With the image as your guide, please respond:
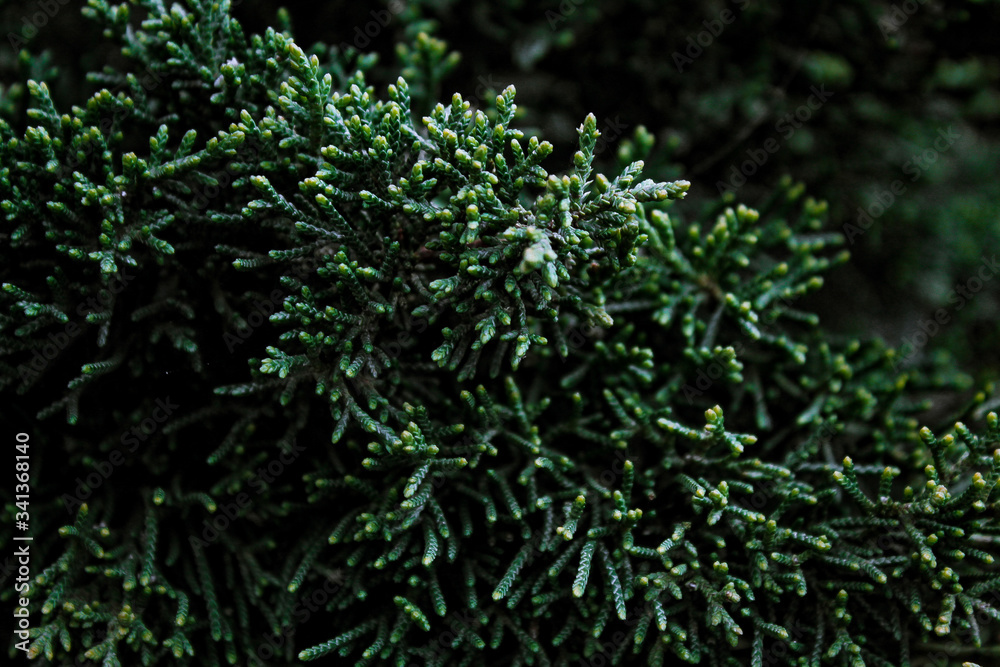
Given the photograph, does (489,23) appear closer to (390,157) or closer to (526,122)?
(526,122)

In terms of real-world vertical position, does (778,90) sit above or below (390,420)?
above

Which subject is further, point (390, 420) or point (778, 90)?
point (778, 90)

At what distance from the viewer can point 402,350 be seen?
240cm

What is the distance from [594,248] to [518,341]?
40 cm

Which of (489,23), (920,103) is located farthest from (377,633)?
(920,103)

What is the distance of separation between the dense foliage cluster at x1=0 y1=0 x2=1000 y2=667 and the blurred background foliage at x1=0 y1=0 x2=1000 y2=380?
0.67 m

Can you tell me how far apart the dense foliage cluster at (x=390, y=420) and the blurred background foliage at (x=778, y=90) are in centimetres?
67

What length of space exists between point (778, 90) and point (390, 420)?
2.37 meters

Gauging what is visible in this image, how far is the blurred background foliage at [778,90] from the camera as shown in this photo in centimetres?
309

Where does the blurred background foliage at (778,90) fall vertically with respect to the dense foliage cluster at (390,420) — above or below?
above

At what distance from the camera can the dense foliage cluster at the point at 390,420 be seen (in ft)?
7.07

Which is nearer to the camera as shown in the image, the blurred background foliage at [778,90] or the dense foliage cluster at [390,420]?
the dense foliage cluster at [390,420]

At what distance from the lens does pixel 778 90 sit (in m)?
3.24

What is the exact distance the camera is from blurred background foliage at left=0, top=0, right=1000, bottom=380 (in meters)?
3.09
